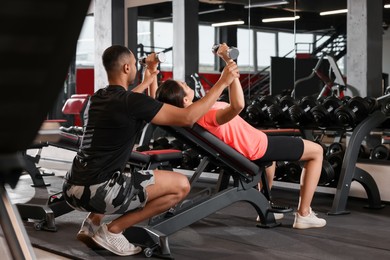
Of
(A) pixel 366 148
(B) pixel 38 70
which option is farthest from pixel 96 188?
(A) pixel 366 148

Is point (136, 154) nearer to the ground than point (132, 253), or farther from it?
farther from it

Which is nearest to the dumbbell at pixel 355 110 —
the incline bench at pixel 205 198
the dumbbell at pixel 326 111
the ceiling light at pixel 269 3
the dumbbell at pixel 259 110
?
the dumbbell at pixel 326 111

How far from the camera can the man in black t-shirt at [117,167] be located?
263cm

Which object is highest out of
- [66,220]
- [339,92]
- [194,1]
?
[194,1]

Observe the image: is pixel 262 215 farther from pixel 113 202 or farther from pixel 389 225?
pixel 113 202

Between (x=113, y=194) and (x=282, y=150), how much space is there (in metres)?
1.13

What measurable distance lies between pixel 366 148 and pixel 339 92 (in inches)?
36.2

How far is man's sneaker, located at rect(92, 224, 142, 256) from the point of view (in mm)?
2846

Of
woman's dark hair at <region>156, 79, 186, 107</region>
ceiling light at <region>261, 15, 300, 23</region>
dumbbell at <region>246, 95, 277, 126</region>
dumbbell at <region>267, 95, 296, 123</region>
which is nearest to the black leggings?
woman's dark hair at <region>156, 79, 186, 107</region>

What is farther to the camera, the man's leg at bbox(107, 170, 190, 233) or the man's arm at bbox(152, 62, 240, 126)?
the man's leg at bbox(107, 170, 190, 233)

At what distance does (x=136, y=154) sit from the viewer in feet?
11.3

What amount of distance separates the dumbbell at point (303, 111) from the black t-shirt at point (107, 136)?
2.14 metres

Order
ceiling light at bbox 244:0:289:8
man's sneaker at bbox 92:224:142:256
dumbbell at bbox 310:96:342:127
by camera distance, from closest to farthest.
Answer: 1. man's sneaker at bbox 92:224:142:256
2. dumbbell at bbox 310:96:342:127
3. ceiling light at bbox 244:0:289:8

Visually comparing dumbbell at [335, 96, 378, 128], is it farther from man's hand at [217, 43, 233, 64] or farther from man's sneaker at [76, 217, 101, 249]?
man's sneaker at [76, 217, 101, 249]
